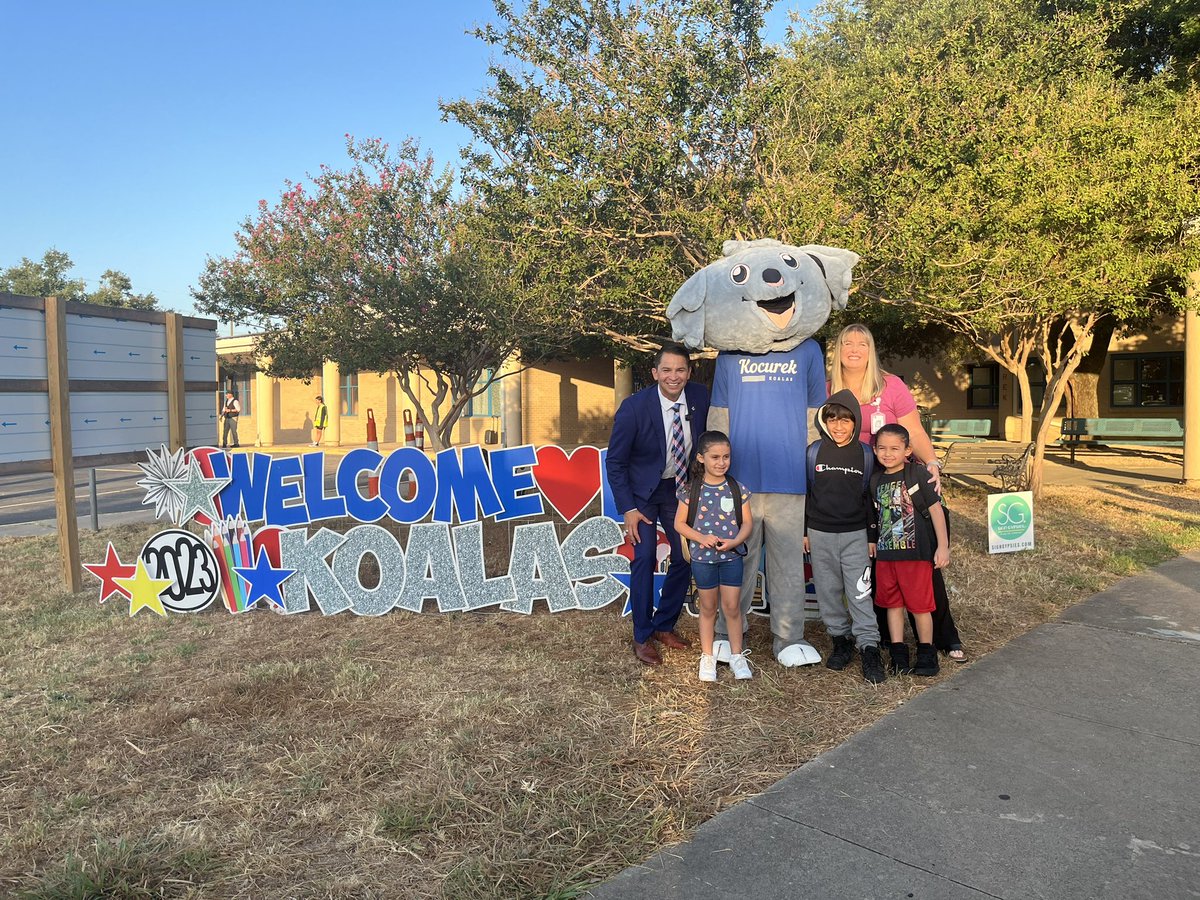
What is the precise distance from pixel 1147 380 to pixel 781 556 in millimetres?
20439

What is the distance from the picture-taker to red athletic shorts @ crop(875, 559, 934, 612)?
422cm

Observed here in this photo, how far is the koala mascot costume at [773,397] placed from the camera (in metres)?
4.36

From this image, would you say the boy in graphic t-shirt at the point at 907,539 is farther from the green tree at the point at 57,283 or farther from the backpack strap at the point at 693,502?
the green tree at the point at 57,283

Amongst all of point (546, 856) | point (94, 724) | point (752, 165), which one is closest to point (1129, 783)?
point (546, 856)

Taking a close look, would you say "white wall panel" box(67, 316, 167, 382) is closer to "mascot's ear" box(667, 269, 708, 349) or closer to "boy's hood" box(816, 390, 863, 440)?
"mascot's ear" box(667, 269, 708, 349)

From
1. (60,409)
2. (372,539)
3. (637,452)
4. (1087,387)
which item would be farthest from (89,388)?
(1087,387)

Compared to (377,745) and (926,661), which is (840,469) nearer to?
(926,661)

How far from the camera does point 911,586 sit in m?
4.23

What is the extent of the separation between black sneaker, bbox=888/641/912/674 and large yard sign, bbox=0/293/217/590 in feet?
18.5

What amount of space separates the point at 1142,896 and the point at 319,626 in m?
4.50

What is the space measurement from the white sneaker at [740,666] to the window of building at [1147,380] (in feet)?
66.5

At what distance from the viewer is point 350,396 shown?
3072 centimetres

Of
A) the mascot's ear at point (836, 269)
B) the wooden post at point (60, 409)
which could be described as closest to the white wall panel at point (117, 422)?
the wooden post at point (60, 409)

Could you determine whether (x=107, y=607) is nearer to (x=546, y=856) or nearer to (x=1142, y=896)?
(x=546, y=856)
